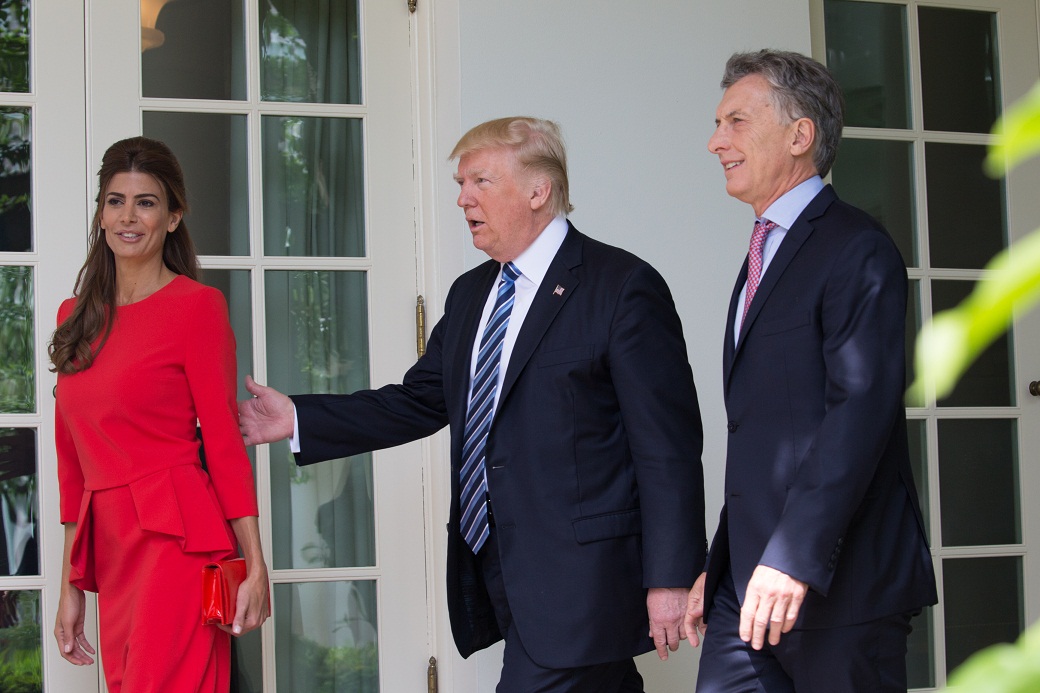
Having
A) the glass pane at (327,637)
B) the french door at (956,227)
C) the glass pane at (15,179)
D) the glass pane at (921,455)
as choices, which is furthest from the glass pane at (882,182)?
the glass pane at (15,179)

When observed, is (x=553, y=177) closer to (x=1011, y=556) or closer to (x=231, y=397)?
(x=231, y=397)

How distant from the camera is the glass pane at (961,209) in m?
3.81

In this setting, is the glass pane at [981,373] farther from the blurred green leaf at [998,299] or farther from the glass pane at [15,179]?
the blurred green leaf at [998,299]

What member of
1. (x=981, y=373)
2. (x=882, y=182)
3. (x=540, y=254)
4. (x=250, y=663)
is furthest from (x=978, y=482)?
(x=250, y=663)

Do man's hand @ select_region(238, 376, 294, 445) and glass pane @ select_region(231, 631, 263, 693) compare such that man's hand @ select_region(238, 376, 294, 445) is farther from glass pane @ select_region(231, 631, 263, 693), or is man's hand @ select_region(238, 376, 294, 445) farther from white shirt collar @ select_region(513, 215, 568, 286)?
glass pane @ select_region(231, 631, 263, 693)

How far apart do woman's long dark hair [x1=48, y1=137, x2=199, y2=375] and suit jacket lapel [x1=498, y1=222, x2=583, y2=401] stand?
2.56ft

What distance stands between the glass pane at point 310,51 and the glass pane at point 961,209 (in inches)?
73.8

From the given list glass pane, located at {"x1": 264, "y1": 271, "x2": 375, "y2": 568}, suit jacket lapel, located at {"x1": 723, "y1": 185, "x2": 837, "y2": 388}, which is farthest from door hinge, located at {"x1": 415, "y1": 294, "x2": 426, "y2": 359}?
suit jacket lapel, located at {"x1": 723, "y1": 185, "x2": 837, "y2": 388}

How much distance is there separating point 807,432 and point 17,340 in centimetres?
220

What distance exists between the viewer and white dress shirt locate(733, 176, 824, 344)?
6.80 feet

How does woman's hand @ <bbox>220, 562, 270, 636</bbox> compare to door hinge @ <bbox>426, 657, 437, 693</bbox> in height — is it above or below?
above

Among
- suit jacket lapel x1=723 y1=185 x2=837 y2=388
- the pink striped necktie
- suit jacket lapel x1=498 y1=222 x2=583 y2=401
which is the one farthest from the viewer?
suit jacket lapel x1=498 y1=222 x2=583 y2=401

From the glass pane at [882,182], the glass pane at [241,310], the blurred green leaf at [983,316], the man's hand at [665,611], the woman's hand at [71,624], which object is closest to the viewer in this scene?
the blurred green leaf at [983,316]

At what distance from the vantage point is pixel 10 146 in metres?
3.20
